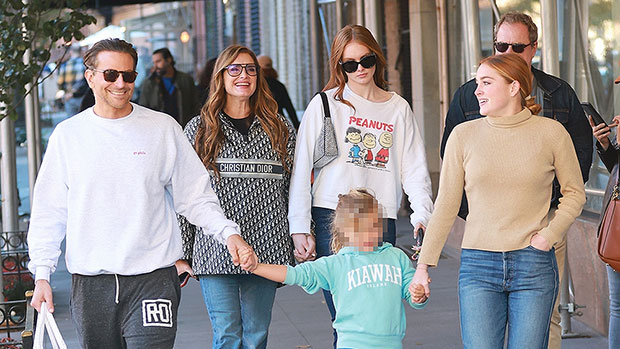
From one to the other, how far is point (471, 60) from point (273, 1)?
16.6 meters

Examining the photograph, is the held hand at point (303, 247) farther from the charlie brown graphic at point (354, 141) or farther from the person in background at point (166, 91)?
the person in background at point (166, 91)

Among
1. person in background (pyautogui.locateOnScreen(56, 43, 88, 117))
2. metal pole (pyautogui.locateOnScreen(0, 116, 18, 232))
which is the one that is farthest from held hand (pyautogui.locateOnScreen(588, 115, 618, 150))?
person in background (pyautogui.locateOnScreen(56, 43, 88, 117))

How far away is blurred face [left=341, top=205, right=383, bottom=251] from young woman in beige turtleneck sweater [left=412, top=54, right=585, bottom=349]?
0.72 feet

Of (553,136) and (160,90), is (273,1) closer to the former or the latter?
(160,90)

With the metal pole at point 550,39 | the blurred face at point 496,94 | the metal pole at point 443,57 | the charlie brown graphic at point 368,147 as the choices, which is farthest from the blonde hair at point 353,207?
the metal pole at point 443,57

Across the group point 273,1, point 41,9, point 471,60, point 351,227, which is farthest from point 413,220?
point 273,1

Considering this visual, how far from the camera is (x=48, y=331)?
143 inches

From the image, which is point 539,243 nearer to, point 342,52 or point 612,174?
point 612,174

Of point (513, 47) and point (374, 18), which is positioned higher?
point (374, 18)

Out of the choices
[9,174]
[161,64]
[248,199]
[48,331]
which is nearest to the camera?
[48,331]

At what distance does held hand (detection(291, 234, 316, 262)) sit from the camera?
183 inches

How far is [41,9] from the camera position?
757 cm

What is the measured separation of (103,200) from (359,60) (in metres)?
1.46

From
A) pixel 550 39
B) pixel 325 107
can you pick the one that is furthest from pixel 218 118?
pixel 550 39
